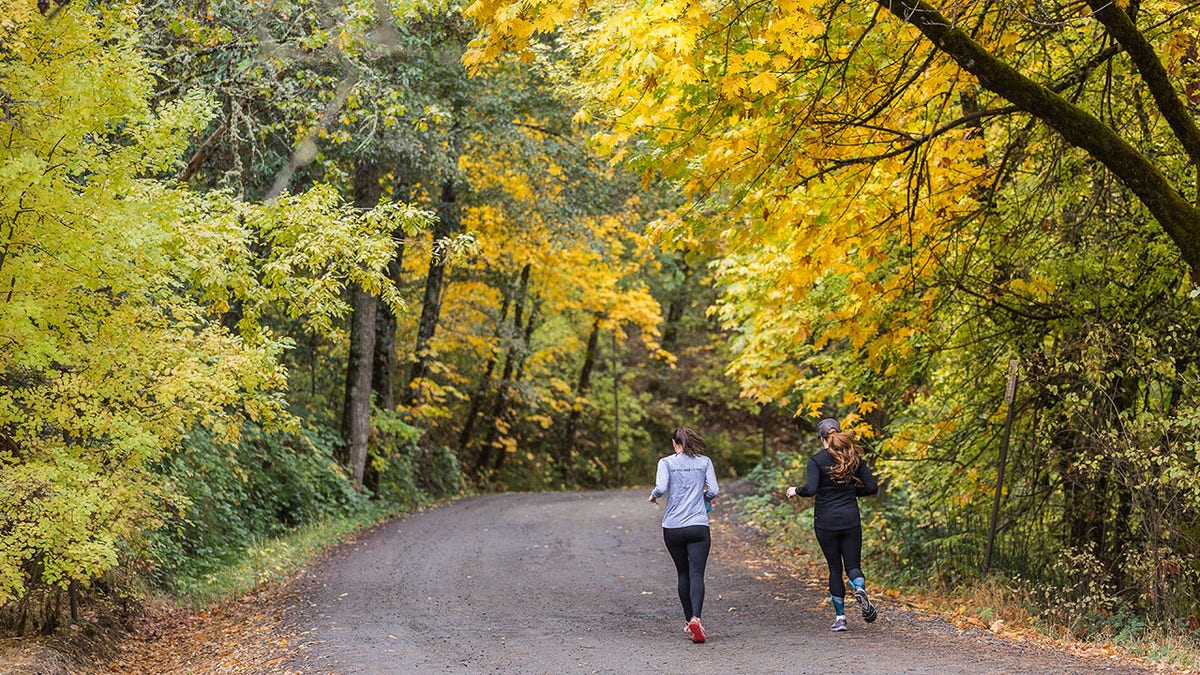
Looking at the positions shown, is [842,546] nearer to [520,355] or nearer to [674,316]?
[520,355]

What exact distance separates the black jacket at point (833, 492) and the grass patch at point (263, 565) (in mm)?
7046

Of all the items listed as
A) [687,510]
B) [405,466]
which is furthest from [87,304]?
[405,466]

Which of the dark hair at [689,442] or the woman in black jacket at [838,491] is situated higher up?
the dark hair at [689,442]

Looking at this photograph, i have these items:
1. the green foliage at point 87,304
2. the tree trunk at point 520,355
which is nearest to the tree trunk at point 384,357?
the tree trunk at point 520,355

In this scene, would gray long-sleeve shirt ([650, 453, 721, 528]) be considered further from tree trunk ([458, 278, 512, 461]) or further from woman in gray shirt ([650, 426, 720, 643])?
tree trunk ([458, 278, 512, 461])

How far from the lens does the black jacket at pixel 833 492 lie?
8992 millimetres

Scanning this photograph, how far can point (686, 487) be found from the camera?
8.75 meters

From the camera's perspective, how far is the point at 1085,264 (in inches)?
367

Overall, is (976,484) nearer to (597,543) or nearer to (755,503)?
(597,543)

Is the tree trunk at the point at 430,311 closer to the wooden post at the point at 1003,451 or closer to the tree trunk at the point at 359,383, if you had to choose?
the tree trunk at the point at 359,383

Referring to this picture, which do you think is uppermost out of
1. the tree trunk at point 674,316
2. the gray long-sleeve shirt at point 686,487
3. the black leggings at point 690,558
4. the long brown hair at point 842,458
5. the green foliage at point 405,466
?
the tree trunk at point 674,316

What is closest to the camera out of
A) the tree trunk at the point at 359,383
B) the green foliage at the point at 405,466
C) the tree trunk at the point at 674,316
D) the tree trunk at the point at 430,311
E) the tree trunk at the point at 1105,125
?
the tree trunk at the point at 1105,125

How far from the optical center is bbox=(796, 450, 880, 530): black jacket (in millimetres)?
8992

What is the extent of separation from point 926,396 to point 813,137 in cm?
504
